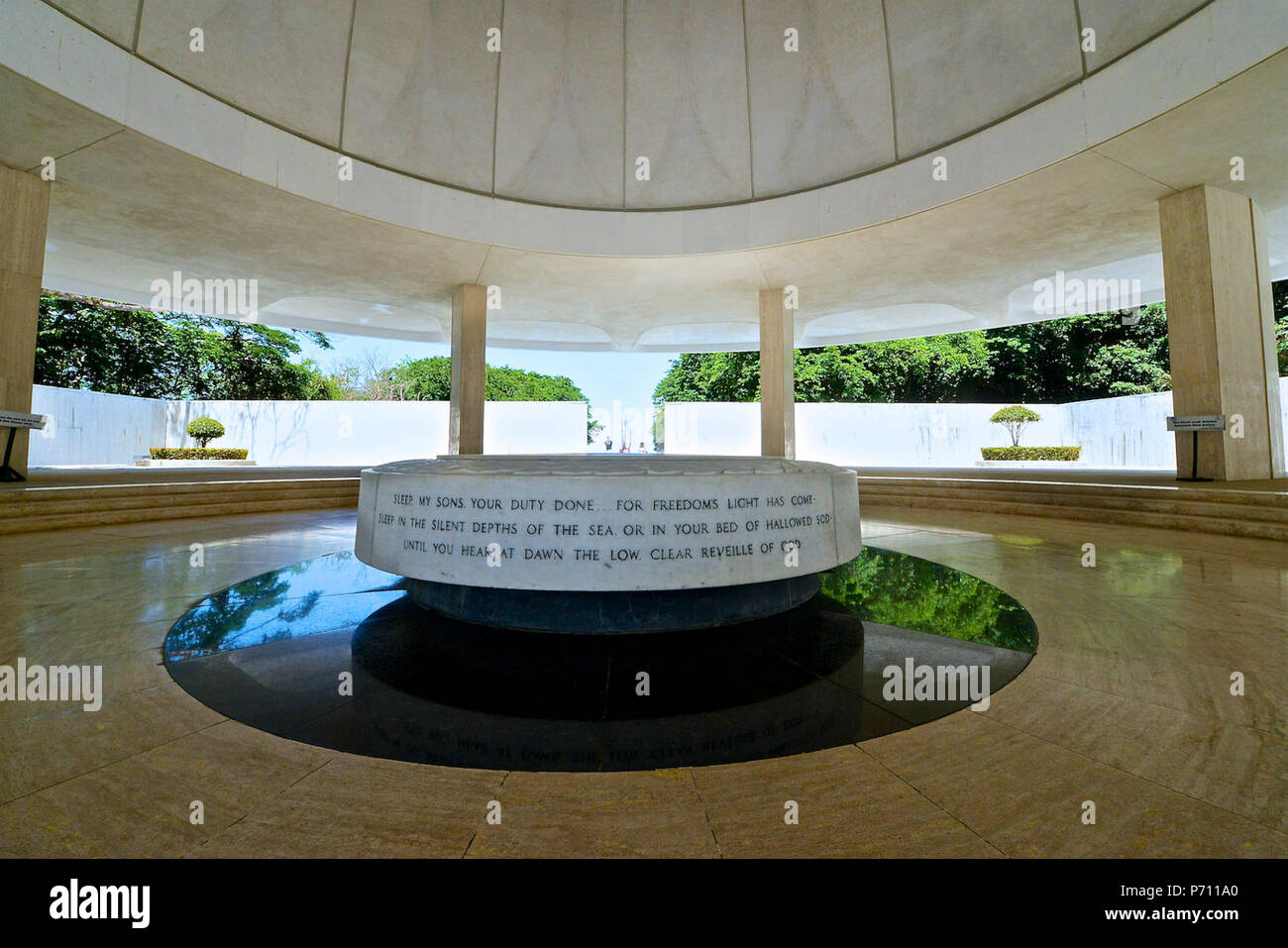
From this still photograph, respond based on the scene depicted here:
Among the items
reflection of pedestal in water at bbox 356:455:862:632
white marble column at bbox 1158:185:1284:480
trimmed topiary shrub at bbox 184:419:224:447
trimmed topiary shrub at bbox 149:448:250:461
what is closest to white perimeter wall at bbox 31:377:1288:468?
trimmed topiary shrub at bbox 149:448:250:461

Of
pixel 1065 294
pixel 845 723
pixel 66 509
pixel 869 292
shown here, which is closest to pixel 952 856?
pixel 845 723

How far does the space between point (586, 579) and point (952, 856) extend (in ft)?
7.55

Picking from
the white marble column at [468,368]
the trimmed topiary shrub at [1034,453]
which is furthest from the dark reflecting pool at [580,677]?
the trimmed topiary shrub at [1034,453]

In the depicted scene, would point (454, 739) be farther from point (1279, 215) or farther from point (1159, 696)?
point (1279, 215)

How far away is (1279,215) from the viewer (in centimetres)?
1149

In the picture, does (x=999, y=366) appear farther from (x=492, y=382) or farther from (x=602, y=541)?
(x=492, y=382)

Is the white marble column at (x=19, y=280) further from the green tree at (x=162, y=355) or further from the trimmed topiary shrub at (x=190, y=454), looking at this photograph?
the green tree at (x=162, y=355)

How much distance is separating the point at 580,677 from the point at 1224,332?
1255 cm

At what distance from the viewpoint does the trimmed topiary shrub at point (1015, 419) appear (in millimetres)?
23672

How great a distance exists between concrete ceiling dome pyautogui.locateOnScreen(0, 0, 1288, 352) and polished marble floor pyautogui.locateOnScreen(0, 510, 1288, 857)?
9182 millimetres

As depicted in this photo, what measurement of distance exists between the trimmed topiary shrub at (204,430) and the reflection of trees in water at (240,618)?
2414 centimetres
